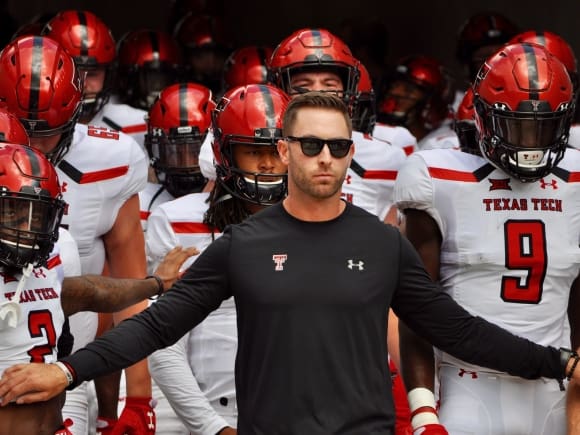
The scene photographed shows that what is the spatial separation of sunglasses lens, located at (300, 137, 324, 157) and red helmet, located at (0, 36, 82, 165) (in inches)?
60.5

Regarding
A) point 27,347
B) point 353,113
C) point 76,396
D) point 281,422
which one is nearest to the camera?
point 281,422

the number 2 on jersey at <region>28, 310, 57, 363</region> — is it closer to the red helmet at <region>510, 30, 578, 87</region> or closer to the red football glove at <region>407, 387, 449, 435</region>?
the red football glove at <region>407, 387, 449, 435</region>

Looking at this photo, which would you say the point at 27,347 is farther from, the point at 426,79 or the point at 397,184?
the point at 426,79

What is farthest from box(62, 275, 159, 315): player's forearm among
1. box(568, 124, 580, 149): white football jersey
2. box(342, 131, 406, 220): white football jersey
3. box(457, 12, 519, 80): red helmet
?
box(457, 12, 519, 80): red helmet

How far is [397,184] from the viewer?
4.92 m

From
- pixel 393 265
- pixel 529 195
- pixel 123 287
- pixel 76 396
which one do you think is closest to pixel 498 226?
pixel 529 195

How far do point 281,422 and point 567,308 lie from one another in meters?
1.42

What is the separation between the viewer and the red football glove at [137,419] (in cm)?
501

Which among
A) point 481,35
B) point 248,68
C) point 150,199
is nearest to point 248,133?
point 150,199

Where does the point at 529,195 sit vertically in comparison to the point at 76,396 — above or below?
above

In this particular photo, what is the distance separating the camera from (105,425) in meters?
5.66

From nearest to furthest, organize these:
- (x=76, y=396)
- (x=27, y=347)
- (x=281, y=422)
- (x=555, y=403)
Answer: (x=281, y=422), (x=27, y=347), (x=555, y=403), (x=76, y=396)

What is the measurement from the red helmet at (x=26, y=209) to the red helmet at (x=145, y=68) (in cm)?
371

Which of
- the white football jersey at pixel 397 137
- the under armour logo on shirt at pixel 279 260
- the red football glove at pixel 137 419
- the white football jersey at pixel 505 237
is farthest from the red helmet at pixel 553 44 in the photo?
the under armour logo on shirt at pixel 279 260
